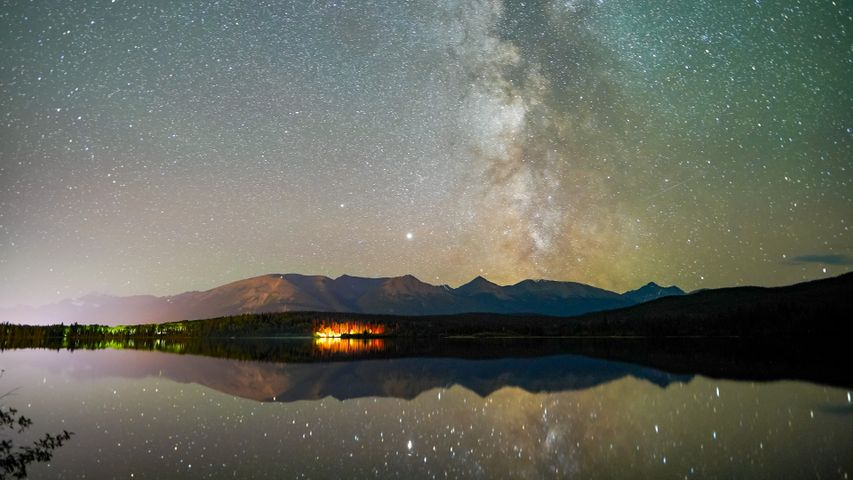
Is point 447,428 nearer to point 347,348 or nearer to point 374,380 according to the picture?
point 374,380

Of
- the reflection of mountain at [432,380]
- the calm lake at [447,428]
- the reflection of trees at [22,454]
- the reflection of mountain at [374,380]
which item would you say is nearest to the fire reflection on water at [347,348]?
the reflection of mountain at [374,380]

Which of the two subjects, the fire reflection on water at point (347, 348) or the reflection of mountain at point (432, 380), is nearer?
the reflection of mountain at point (432, 380)

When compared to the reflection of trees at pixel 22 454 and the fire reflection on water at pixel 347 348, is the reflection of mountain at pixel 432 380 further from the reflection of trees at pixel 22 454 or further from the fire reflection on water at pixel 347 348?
the fire reflection on water at pixel 347 348

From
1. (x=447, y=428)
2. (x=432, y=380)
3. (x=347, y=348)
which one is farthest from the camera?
(x=347, y=348)

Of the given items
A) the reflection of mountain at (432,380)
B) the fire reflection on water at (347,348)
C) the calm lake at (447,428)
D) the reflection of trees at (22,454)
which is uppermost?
the reflection of trees at (22,454)

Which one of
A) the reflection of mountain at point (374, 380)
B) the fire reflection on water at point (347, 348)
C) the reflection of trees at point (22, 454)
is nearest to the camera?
the reflection of trees at point (22, 454)

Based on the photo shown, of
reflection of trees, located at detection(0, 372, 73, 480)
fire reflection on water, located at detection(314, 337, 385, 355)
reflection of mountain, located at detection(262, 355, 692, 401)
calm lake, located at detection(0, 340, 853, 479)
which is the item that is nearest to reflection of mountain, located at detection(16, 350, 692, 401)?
reflection of mountain, located at detection(262, 355, 692, 401)

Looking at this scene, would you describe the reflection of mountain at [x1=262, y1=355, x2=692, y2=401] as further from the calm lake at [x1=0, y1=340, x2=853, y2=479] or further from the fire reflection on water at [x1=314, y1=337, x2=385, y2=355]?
the fire reflection on water at [x1=314, y1=337, x2=385, y2=355]

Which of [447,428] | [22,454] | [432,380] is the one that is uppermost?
[22,454]

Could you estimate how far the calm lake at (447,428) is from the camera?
14930 mm

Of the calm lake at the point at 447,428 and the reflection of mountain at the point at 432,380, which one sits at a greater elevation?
the calm lake at the point at 447,428

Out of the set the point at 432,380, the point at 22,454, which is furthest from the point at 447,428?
the point at 432,380

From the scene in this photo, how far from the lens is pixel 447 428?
68.5 feet

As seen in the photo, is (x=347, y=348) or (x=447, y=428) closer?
(x=447, y=428)
